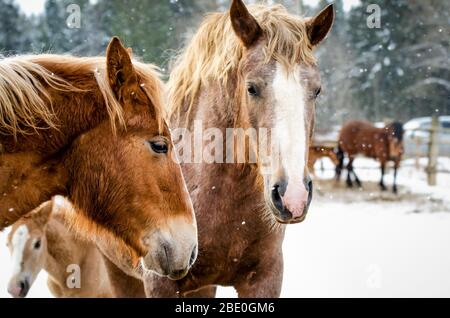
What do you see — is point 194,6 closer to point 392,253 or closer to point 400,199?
point 400,199

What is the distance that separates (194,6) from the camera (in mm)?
18344

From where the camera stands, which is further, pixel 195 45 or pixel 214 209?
pixel 195 45

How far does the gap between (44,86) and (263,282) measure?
176 centimetres

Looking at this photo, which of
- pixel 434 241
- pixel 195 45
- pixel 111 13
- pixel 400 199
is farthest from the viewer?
pixel 111 13

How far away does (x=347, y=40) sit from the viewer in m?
22.1

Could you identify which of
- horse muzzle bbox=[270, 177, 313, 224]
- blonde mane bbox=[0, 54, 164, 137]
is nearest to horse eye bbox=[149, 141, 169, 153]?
blonde mane bbox=[0, 54, 164, 137]

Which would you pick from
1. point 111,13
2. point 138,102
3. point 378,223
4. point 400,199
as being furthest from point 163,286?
point 111,13

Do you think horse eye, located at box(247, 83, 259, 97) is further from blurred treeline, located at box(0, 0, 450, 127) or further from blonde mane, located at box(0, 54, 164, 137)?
blurred treeline, located at box(0, 0, 450, 127)

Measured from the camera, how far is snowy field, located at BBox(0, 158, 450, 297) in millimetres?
6738

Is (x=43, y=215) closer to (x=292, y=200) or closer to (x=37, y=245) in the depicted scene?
(x=37, y=245)

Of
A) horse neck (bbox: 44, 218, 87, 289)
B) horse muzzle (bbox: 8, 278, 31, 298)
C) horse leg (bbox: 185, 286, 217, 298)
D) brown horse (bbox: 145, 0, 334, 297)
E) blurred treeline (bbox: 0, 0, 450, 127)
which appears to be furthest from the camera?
blurred treeline (bbox: 0, 0, 450, 127)

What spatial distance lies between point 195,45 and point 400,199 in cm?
972

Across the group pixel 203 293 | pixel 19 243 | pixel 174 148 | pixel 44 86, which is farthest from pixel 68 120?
pixel 19 243

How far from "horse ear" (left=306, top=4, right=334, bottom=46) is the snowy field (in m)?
3.71
